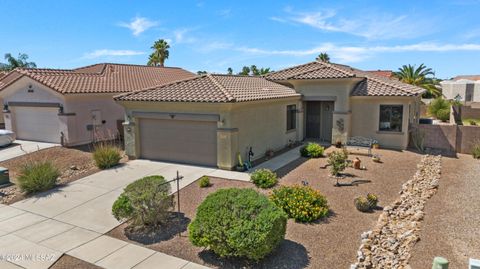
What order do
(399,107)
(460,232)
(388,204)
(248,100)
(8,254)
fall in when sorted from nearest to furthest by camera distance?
(8,254) → (460,232) → (388,204) → (248,100) → (399,107)

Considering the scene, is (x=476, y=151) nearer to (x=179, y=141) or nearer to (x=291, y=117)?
(x=291, y=117)

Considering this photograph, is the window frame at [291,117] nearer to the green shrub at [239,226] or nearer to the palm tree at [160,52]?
the green shrub at [239,226]

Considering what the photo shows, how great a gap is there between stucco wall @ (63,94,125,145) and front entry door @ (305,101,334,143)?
506 inches

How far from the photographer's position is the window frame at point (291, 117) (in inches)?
816

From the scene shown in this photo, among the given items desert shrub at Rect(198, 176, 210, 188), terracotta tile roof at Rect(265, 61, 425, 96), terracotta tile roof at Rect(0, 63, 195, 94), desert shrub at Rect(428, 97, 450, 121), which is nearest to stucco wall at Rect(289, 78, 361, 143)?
terracotta tile roof at Rect(265, 61, 425, 96)

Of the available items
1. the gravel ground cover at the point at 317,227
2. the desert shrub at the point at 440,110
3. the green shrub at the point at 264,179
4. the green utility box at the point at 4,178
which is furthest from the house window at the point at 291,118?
the desert shrub at the point at 440,110

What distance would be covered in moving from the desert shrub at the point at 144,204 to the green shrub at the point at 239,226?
1.82m

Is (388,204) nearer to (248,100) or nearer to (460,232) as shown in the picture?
(460,232)

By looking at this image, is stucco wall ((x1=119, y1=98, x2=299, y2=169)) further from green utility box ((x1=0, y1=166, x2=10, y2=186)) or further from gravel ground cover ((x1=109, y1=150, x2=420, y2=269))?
green utility box ((x1=0, y1=166, x2=10, y2=186))

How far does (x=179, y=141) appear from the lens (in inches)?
645

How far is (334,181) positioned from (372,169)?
9.38 feet

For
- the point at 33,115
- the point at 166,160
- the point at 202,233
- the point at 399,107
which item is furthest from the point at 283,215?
the point at 33,115

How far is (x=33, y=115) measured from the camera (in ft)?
73.3

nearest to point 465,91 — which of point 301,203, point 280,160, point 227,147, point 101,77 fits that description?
point 280,160
